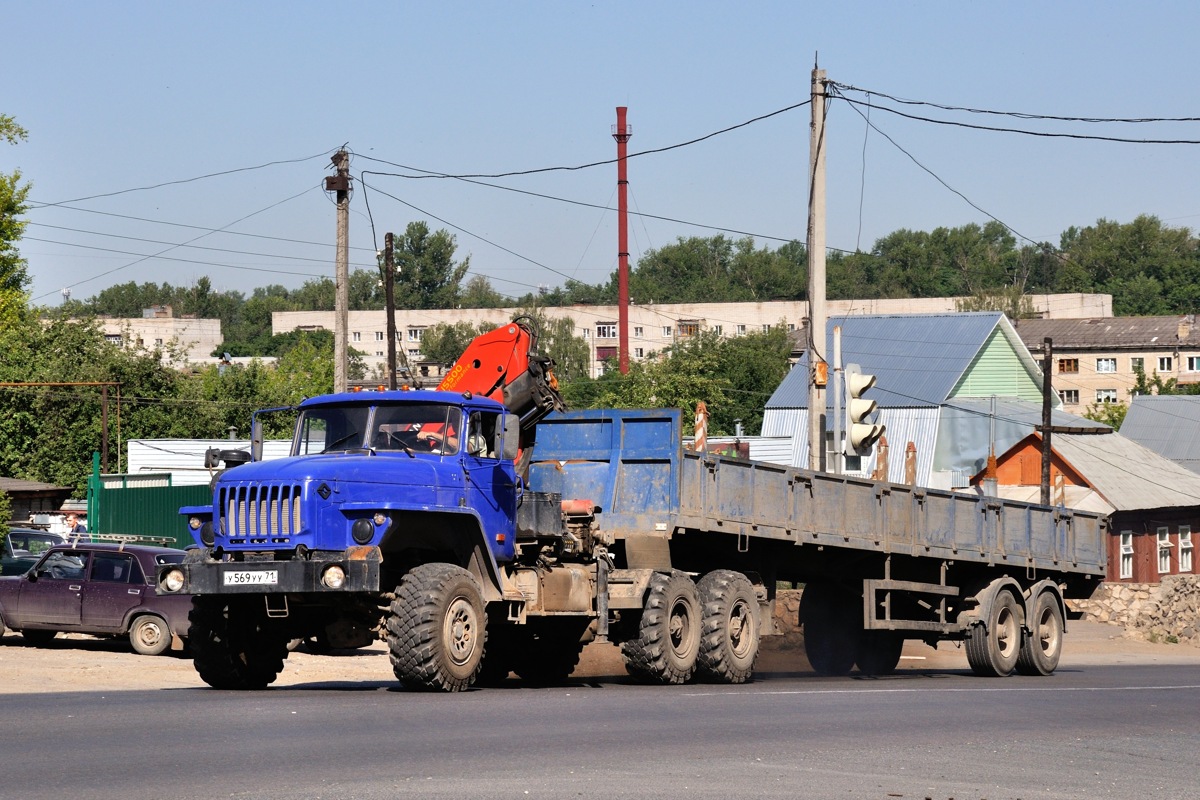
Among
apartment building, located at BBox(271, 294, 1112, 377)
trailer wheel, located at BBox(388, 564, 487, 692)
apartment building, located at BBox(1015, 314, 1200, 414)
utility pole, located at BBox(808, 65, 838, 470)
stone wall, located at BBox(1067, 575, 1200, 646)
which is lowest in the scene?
stone wall, located at BBox(1067, 575, 1200, 646)

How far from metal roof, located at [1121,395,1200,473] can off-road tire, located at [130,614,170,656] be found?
48.9 metres

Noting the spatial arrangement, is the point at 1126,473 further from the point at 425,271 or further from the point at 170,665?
the point at 425,271

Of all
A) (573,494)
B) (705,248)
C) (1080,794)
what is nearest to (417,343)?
(705,248)

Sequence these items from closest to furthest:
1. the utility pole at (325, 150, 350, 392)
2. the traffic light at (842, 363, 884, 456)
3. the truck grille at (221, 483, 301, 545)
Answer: the truck grille at (221, 483, 301, 545)
the traffic light at (842, 363, 884, 456)
the utility pole at (325, 150, 350, 392)

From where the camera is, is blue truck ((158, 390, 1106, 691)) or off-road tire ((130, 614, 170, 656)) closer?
blue truck ((158, 390, 1106, 691))

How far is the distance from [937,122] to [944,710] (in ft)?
54.7

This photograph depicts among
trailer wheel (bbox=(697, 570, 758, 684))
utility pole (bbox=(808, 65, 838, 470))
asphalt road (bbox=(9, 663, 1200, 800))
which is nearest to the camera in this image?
asphalt road (bbox=(9, 663, 1200, 800))

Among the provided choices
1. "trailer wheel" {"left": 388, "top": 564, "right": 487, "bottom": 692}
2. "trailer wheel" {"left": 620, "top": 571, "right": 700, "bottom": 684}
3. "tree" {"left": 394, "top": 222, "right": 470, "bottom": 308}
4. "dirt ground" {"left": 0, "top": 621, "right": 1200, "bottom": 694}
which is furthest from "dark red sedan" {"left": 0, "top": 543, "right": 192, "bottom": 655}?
"tree" {"left": 394, "top": 222, "right": 470, "bottom": 308}

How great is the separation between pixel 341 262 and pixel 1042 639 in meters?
13.8

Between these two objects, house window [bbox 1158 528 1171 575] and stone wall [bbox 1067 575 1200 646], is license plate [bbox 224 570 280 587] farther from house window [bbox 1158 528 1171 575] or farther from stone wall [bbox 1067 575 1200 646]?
house window [bbox 1158 528 1171 575]

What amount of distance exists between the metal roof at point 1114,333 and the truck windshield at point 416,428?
322 feet

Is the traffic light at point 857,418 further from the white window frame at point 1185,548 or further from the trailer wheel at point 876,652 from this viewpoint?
the white window frame at point 1185,548

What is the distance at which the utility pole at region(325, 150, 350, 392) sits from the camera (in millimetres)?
27375

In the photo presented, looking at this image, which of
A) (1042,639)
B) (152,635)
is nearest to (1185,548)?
(1042,639)
